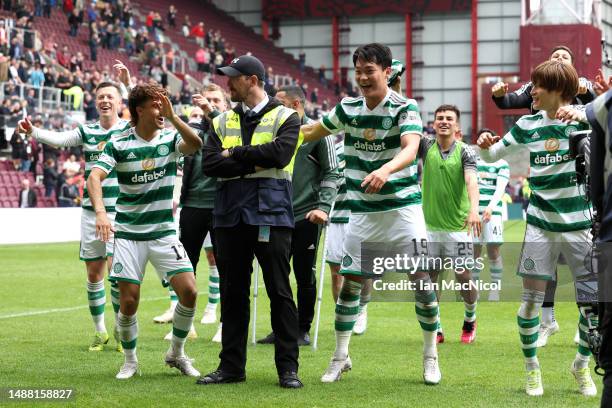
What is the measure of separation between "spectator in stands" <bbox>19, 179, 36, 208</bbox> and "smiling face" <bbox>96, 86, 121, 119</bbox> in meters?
17.4

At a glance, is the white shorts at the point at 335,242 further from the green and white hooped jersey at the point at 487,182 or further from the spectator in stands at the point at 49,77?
the spectator in stands at the point at 49,77

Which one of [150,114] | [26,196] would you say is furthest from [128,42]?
[150,114]

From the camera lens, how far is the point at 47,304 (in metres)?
13.2

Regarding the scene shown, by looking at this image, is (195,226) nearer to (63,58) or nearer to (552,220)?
(552,220)

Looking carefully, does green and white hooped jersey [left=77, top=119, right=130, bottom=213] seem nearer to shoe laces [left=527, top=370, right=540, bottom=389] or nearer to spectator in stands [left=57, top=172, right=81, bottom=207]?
shoe laces [left=527, top=370, right=540, bottom=389]

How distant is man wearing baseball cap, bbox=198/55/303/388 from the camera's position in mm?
7289

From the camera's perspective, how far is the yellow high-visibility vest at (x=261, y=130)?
737 cm

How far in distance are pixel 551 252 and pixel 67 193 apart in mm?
21249

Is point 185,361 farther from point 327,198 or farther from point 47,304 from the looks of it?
point 47,304

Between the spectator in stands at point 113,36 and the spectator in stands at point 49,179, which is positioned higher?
the spectator in stands at point 113,36

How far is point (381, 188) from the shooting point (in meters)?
7.41

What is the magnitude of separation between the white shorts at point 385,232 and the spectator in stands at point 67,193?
2029 cm

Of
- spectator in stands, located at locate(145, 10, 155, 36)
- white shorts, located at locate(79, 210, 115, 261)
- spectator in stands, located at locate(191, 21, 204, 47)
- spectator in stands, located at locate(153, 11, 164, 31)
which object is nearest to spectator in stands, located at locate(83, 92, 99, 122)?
spectator in stands, located at locate(145, 10, 155, 36)

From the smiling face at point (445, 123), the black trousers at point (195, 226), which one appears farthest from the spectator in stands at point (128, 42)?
the smiling face at point (445, 123)
